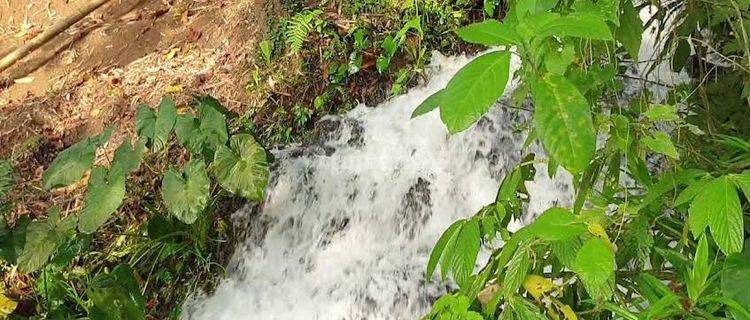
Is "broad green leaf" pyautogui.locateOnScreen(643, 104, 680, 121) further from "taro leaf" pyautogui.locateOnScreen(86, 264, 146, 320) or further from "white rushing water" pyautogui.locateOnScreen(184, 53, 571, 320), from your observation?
"taro leaf" pyautogui.locateOnScreen(86, 264, 146, 320)

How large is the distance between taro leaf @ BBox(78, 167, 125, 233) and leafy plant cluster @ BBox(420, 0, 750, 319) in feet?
6.87

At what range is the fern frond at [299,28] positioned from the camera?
412cm

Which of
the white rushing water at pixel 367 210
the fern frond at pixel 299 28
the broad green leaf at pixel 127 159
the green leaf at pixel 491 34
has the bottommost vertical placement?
the white rushing water at pixel 367 210

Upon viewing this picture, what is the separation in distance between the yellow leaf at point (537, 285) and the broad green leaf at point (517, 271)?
0.08m

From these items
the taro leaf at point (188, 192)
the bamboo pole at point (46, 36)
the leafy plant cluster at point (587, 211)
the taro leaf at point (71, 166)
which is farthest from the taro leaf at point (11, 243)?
the leafy plant cluster at point (587, 211)

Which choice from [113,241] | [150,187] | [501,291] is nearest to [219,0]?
[150,187]

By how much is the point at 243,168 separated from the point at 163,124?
0.43m

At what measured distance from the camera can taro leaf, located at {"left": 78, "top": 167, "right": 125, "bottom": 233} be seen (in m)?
3.01

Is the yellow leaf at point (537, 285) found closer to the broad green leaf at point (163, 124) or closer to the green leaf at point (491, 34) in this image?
the green leaf at point (491, 34)

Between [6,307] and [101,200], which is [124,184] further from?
[6,307]

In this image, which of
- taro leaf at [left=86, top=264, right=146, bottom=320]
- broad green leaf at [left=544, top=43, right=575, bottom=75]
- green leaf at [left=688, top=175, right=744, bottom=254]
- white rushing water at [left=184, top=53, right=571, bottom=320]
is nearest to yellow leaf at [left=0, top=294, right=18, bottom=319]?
taro leaf at [left=86, top=264, right=146, bottom=320]

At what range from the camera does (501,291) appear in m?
1.29

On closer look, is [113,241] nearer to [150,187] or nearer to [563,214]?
[150,187]

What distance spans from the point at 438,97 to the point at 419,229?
236cm
